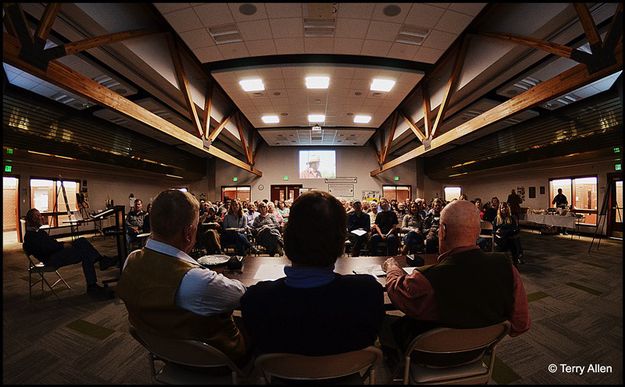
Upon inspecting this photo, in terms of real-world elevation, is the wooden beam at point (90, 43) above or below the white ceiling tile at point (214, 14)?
below

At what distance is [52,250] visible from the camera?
3324mm

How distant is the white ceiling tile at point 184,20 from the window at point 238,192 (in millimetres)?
9790

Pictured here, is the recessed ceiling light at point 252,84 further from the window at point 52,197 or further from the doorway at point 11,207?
the window at point 52,197

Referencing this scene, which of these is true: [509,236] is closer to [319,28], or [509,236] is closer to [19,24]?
[319,28]

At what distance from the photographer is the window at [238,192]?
518 inches

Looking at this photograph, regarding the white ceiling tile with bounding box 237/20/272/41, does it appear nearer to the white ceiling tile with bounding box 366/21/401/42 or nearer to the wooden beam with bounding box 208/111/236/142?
the white ceiling tile with bounding box 366/21/401/42

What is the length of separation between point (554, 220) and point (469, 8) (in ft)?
26.2

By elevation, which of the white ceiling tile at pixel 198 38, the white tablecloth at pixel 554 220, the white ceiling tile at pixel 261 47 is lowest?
the white tablecloth at pixel 554 220

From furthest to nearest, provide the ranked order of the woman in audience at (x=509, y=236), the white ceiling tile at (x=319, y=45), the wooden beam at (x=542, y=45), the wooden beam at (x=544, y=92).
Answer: the woman in audience at (x=509, y=236) < the white ceiling tile at (x=319, y=45) < the wooden beam at (x=542, y=45) < the wooden beam at (x=544, y=92)

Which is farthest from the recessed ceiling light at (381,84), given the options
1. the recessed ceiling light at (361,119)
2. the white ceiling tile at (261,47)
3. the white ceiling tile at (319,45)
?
the white ceiling tile at (261,47)

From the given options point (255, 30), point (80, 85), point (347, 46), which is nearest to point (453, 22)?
point (347, 46)

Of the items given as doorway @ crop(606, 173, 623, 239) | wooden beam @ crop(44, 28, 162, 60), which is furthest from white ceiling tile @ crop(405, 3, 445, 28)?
doorway @ crop(606, 173, 623, 239)

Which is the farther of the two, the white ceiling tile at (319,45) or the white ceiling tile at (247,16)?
the white ceiling tile at (319,45)

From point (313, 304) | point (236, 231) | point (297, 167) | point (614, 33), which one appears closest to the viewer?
point (313, 304)
